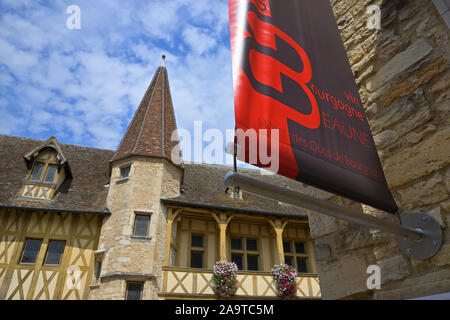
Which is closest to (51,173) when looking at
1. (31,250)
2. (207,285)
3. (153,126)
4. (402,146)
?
(31,250)

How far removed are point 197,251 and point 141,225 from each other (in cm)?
218

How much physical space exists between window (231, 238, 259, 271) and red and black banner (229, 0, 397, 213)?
372 inches

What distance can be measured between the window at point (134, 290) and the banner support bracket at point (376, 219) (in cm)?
829

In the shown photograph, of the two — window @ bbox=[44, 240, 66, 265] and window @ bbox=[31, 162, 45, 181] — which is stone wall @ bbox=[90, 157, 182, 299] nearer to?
window @ bbox=[44, 240, 66, 265]

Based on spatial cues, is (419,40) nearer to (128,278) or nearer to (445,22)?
(445,22)

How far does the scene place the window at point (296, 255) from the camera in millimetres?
11453

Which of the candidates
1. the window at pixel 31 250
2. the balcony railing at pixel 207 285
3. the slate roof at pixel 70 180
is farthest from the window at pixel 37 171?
the balcony railing at pixel 207 285

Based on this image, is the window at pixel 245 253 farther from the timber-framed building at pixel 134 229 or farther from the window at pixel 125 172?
the window at pixel 125 172

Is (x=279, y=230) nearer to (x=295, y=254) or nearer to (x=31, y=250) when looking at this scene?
(x=295, y=254)

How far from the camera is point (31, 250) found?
369 inches

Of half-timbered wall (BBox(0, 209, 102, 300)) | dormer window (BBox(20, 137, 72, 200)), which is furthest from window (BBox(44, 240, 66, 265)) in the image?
dormer window (BBox(20, 137, 72, 200))

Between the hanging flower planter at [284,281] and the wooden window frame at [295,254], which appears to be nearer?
Answer: the hanging flower planter at [284,281]

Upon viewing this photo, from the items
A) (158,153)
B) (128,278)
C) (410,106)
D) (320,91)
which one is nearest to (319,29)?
(320,91)

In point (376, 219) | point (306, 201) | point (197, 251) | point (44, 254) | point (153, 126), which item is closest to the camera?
point (306, 201)
